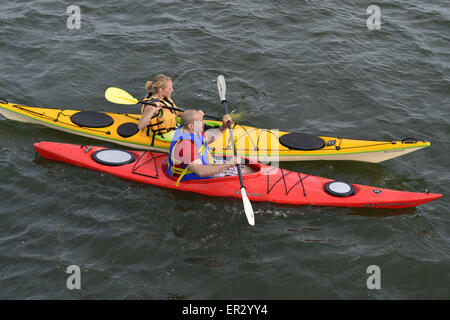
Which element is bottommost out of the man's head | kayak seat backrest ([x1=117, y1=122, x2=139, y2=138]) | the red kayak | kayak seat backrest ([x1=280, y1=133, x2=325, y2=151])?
the red kayak

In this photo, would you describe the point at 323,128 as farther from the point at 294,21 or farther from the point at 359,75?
the point at 294,21

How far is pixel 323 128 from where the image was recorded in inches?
314

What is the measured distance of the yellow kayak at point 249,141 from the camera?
679cm

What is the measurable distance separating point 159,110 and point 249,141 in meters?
1.36

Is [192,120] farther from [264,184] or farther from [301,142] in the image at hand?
[301,142]

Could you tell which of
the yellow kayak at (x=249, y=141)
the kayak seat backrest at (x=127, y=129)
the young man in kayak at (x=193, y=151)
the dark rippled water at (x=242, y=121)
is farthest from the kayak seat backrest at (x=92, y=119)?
the young man in kayak at (x=193, y=151)

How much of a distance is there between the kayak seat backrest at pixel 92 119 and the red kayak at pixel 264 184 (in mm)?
553

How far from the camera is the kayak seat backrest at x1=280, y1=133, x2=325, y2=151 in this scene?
268 inches

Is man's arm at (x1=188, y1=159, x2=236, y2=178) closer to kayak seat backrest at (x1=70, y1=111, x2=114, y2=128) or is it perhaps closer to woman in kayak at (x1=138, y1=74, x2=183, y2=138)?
woman in kayak at (x1=138, y1=74, x2=183, y2=138)

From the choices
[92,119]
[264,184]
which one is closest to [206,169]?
[264,184]

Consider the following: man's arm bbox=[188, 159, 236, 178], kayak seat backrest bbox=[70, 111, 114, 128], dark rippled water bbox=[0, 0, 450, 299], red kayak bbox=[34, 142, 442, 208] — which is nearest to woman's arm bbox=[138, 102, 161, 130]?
red kayak bbox=[34, 142, 442, 208]

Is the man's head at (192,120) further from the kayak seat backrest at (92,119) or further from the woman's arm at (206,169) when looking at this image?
the kayak seat backrest at (92,119)

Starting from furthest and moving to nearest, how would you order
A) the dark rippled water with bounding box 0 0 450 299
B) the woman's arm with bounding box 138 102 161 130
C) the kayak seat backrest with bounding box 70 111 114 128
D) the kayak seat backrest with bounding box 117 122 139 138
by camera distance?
the kayak seat backrest with bounding box 70 111 114 128
the kayak seat backrest with bounding box 117 122 139 138
the woman's arm with bounding box 138 102 161 130
the dark rippled water with bounding box 0 0 450 299
